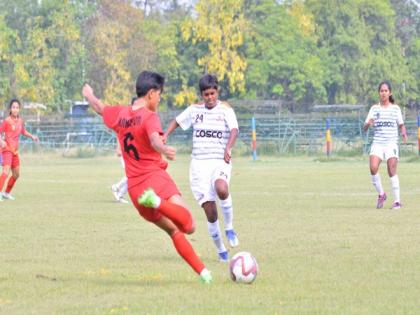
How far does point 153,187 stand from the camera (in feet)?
33.2

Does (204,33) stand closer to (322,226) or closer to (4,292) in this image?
(322,226)

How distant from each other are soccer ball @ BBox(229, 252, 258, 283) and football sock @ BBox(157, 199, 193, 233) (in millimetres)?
510

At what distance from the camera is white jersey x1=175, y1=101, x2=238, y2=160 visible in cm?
1261

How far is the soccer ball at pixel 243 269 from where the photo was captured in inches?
400

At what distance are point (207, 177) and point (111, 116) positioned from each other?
2532 mm

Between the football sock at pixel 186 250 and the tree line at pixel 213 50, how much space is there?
51.3 meters

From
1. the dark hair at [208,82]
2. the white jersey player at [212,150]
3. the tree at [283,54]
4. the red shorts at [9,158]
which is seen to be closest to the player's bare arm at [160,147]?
the dark hair at [208,82]

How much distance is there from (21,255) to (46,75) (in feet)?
167

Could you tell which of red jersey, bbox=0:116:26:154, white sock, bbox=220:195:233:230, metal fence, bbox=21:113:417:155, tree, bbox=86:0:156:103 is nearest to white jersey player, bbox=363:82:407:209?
white sock, bbox=220:195:233:230

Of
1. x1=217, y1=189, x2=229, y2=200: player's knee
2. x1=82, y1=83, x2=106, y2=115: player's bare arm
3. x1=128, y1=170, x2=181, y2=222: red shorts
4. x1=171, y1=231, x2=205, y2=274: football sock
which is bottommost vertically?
x1=171, y1=231, x2=205, y2=274: football sock

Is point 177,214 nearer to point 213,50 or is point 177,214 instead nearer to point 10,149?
point 10,149

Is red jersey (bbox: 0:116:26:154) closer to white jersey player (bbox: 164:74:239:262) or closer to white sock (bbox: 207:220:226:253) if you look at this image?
white jersey player (bbox: 164:74:239:262)

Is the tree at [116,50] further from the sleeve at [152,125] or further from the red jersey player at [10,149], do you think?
the sleeve at [152,125]

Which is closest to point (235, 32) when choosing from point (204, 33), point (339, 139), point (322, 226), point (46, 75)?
point (204, 33)
